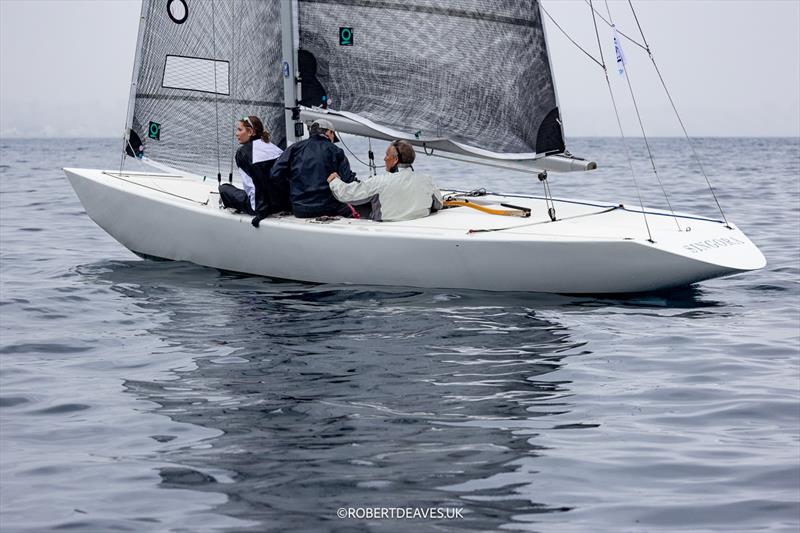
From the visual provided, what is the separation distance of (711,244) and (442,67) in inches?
119

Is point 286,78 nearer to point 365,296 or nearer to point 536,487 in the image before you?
point 365,296

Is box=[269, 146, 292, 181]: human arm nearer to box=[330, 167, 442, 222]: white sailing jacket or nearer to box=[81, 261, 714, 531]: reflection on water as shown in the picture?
box=[330, 167, 442, 222]: white sailing jacket

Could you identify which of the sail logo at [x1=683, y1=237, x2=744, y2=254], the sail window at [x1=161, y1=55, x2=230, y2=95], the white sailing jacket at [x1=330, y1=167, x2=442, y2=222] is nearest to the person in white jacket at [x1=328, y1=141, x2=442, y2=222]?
the white sailing jacket at [x1=330, y1=167, x2=442, y2=222]

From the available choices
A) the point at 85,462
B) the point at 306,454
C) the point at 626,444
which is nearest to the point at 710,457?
the point at 626,444

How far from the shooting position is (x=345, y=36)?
1035 centimetres

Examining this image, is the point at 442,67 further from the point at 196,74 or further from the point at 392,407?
the point at 392,407

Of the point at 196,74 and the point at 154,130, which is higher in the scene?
the point at 196,74

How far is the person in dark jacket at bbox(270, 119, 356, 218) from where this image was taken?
32.8 ft

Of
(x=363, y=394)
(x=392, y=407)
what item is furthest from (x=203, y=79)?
(x=392, y=407)

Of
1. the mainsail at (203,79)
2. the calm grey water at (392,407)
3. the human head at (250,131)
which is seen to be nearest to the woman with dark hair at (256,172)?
the human head at (250,131)

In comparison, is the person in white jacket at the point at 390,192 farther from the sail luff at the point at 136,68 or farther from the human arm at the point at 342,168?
the sail luff at the point at 136,68

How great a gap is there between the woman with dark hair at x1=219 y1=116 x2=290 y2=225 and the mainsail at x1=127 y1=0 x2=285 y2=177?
0.97 m

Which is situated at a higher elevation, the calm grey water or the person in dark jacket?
the person in dark jacket

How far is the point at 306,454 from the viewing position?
5.26 metres
